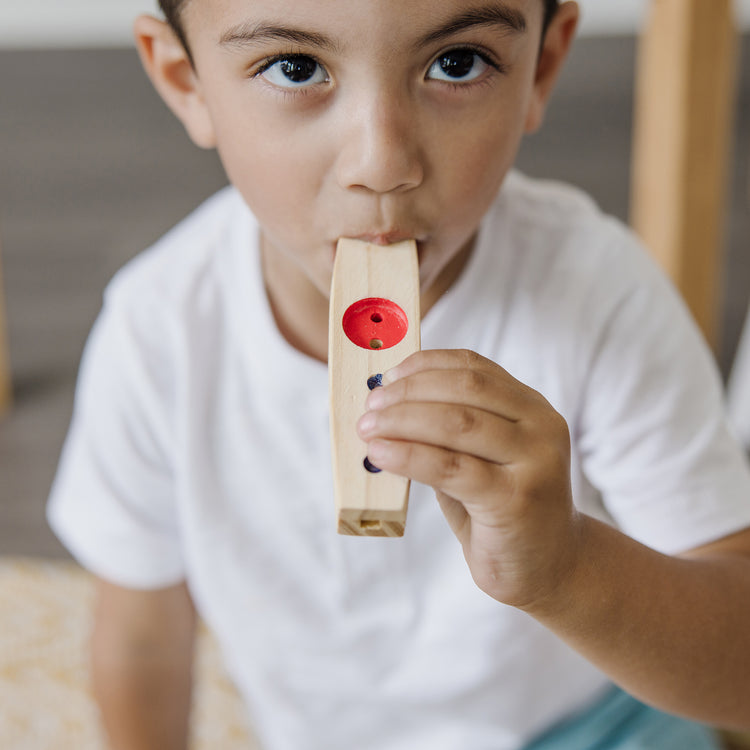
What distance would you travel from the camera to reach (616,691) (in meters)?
0.65

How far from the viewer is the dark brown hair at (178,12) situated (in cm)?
47

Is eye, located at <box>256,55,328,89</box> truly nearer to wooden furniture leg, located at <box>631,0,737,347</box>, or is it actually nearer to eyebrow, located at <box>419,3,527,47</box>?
eyebrow, located at <box>419,3,527,47</box>

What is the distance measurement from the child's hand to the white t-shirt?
0.59 feet

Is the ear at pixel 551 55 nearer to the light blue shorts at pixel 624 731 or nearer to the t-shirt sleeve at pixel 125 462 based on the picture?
the t-shirt sleeve at pixel 125 462

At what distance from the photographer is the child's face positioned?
40 centimetres

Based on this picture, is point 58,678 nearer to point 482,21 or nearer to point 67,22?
point 482,21

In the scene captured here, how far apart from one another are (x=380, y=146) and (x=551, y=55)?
15 centimetres

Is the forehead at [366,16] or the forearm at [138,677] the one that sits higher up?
the forehead at [366,16]

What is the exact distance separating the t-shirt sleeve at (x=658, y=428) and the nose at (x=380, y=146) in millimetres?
187

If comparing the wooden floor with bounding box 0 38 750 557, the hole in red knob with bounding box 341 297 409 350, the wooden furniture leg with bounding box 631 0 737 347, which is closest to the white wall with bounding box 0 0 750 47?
the wooden floor with bounding box 0 38 750 557

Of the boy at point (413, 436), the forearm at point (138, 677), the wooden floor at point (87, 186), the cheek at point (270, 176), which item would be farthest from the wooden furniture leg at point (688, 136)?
the wooden floor at point (87, 186)

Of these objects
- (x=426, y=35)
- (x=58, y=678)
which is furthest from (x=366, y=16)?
(x=58, y=678)

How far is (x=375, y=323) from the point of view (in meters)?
0.41

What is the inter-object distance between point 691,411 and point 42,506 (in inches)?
32.5
